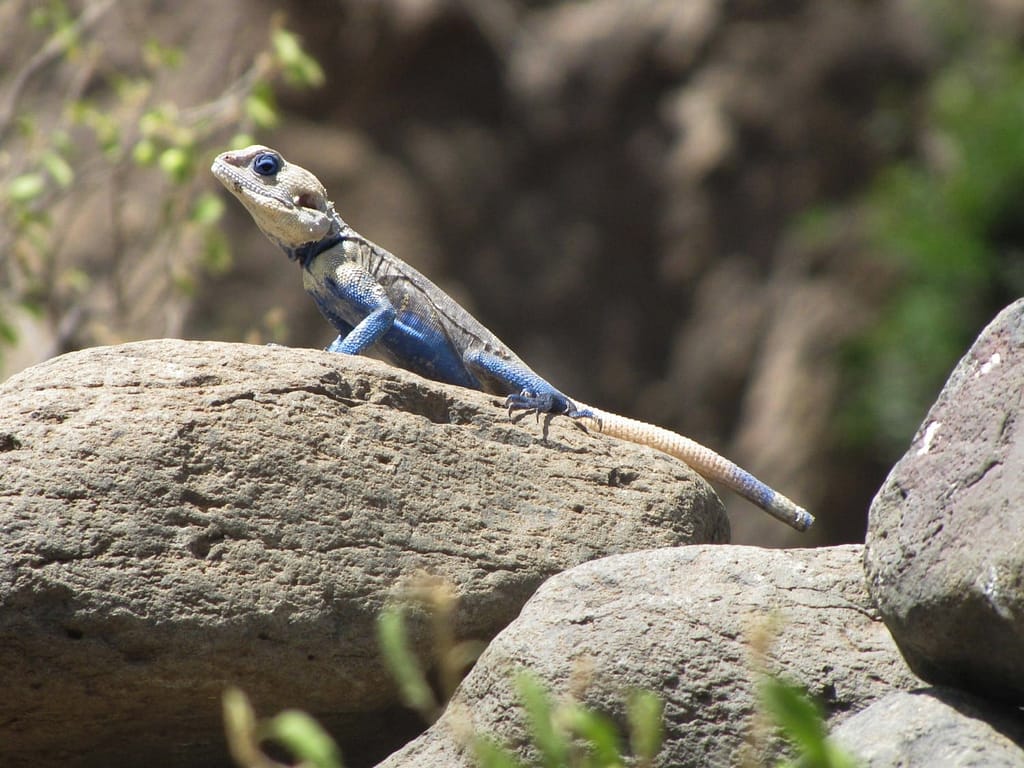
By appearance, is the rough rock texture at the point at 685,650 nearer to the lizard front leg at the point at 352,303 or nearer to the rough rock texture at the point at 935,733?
the rough rock texture at the point at 935,733

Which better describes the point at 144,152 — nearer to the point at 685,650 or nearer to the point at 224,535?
the point at 224,535

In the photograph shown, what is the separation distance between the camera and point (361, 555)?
15.2 feet

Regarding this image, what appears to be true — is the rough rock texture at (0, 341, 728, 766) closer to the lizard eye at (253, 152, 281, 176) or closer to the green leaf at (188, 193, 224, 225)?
the lizard eye at (253, 152, 281, 176)

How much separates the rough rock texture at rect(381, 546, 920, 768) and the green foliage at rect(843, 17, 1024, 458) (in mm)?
7808

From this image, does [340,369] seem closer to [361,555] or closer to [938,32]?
[361,555]

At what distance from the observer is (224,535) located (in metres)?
4.50

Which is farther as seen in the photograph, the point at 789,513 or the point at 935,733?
the point at 789,513

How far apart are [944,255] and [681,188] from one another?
109 inches

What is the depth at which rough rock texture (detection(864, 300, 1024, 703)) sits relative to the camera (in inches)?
138

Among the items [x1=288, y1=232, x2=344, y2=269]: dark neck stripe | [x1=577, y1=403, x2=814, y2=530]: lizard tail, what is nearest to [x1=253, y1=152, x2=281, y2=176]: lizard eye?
[x1=288, y1=232, x2=344, y2=269]: dark neck stripe

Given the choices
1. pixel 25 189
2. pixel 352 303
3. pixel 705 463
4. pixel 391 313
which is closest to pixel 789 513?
pixel 705 463

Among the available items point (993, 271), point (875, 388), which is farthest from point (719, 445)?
point (993, 271)

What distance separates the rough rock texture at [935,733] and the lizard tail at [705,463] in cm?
206

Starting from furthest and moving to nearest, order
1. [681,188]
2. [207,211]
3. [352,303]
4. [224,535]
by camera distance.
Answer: [681,188]
[207,211]
[352,303]
[224,535]
